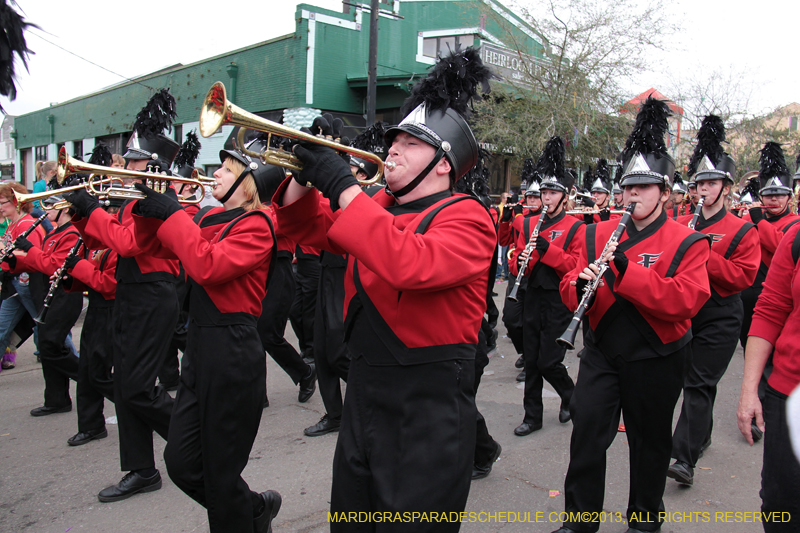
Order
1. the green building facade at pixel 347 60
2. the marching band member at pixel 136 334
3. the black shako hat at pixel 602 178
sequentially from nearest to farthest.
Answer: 1. the marching band member at pixel 136 334
2. the black shako hat at pixel 602 178
3. the green building facade at pixel 347 60

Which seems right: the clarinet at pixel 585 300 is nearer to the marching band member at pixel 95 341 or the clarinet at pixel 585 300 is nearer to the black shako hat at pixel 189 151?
the marching band member at pixel 95 341

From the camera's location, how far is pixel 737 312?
478 centimetres

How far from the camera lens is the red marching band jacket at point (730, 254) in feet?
15.6

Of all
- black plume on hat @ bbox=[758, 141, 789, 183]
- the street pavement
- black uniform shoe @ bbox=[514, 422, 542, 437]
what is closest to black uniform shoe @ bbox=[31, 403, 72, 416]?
the street pavement

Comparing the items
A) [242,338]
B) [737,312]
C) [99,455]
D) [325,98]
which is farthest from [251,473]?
[325,98]

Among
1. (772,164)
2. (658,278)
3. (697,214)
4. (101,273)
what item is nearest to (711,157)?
(697,214)

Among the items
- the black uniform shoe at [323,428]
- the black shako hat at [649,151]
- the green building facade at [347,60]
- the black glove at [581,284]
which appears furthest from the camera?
the green building facade at [347,60]

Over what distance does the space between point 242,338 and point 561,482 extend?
248 centimetres

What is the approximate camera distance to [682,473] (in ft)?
14.1

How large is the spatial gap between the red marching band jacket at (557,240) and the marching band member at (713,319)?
1079mm

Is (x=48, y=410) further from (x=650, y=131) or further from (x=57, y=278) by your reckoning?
(x=650, y=131)

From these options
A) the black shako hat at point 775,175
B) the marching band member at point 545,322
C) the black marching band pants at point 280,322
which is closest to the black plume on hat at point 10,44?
the black marching band pants at point 280,322

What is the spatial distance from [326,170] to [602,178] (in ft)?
33.9

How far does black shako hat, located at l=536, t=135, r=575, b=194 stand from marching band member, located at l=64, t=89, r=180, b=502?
3.75 metres
